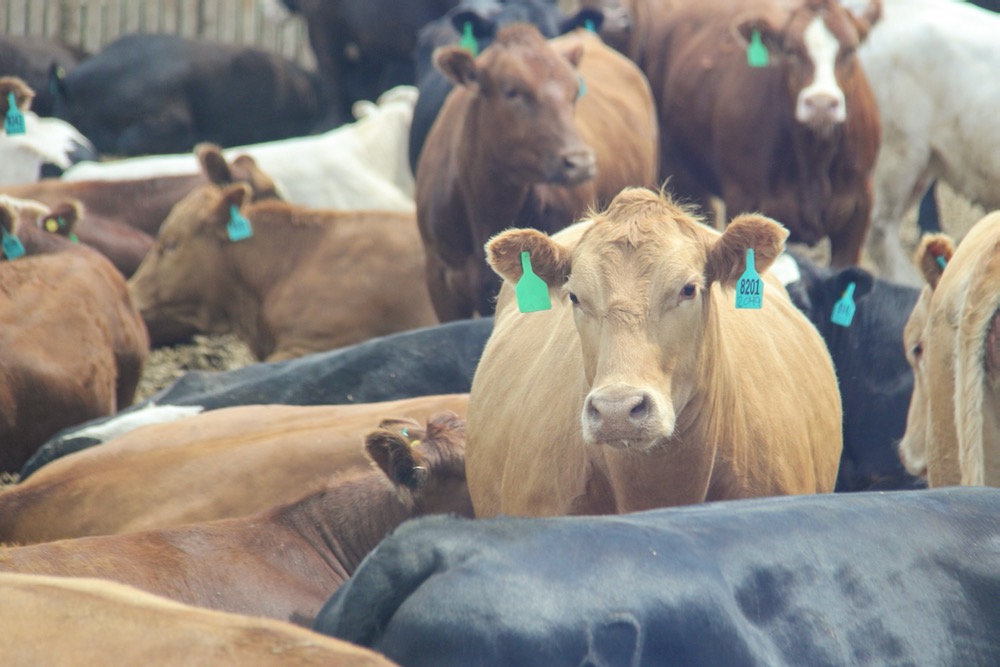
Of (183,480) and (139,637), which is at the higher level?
(139,637)

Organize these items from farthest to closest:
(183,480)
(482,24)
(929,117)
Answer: (929,117) → (482,24) → (183,480)

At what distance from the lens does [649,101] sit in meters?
8.35

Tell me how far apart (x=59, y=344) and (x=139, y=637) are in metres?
4.54

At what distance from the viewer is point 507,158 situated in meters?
6.96

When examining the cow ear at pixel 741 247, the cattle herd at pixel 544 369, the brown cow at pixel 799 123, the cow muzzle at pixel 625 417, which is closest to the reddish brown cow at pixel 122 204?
the cattle herd at pixel 544 369

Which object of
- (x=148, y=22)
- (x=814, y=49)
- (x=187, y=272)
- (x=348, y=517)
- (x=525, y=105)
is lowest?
(x=148, y=22)

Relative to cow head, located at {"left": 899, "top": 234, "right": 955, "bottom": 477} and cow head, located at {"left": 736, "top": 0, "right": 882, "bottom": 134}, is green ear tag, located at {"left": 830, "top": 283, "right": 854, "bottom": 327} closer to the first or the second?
cow head, located at {"left": 899, "top": 234, "right": 955, "bottom": 477}

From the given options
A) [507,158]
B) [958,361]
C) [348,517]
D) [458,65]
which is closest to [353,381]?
[507,158]

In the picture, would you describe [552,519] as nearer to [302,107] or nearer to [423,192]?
[423,192]

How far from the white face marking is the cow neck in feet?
12.6

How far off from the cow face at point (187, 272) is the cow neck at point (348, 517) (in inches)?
160

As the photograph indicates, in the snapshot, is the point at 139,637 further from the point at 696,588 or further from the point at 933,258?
the point at 933,258

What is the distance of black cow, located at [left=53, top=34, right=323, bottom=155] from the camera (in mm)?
13500

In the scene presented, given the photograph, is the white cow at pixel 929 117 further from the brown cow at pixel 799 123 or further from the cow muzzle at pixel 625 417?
the cow muzzle at pixel 625 417
